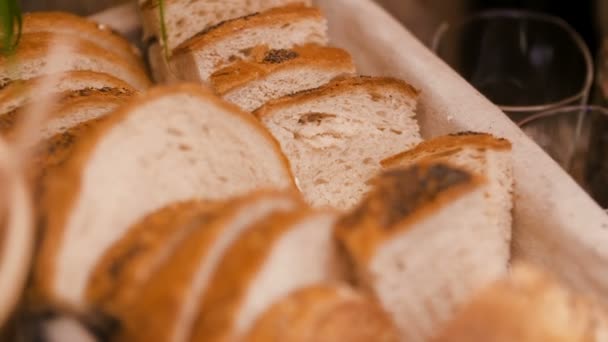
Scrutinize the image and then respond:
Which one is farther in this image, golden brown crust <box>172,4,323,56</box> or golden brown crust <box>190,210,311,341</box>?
golden brown crust <box>172,4,323,56</box>

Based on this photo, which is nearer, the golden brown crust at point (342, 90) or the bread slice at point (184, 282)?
the bread slice at point (184, 282)

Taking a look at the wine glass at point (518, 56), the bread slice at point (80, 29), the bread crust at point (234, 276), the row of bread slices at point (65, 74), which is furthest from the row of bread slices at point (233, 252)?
the wine glass at point (518, 56)

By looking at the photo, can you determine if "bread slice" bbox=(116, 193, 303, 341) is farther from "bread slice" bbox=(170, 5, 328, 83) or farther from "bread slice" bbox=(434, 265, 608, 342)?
"bread slice" bbox=(170, 5, 328, 83)

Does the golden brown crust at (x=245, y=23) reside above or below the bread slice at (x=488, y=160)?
above

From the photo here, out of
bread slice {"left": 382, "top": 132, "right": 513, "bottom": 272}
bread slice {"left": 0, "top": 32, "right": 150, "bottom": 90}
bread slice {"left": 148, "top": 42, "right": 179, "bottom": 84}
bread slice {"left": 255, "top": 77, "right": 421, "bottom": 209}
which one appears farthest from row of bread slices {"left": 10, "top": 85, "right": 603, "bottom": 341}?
bread slice {"left": 148, "top": 42, "right": 179, "bottom": 84}

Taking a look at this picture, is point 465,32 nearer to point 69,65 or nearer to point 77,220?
point 69,65

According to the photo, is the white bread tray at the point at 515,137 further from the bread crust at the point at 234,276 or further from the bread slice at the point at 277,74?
the bread crust at the point at 234,276

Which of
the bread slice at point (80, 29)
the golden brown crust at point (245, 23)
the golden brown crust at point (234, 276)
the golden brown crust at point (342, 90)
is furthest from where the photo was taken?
the bread slice at point (80, 29)

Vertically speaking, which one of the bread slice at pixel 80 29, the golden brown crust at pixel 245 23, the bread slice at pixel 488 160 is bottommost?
the bread slice at pixel 488 160
